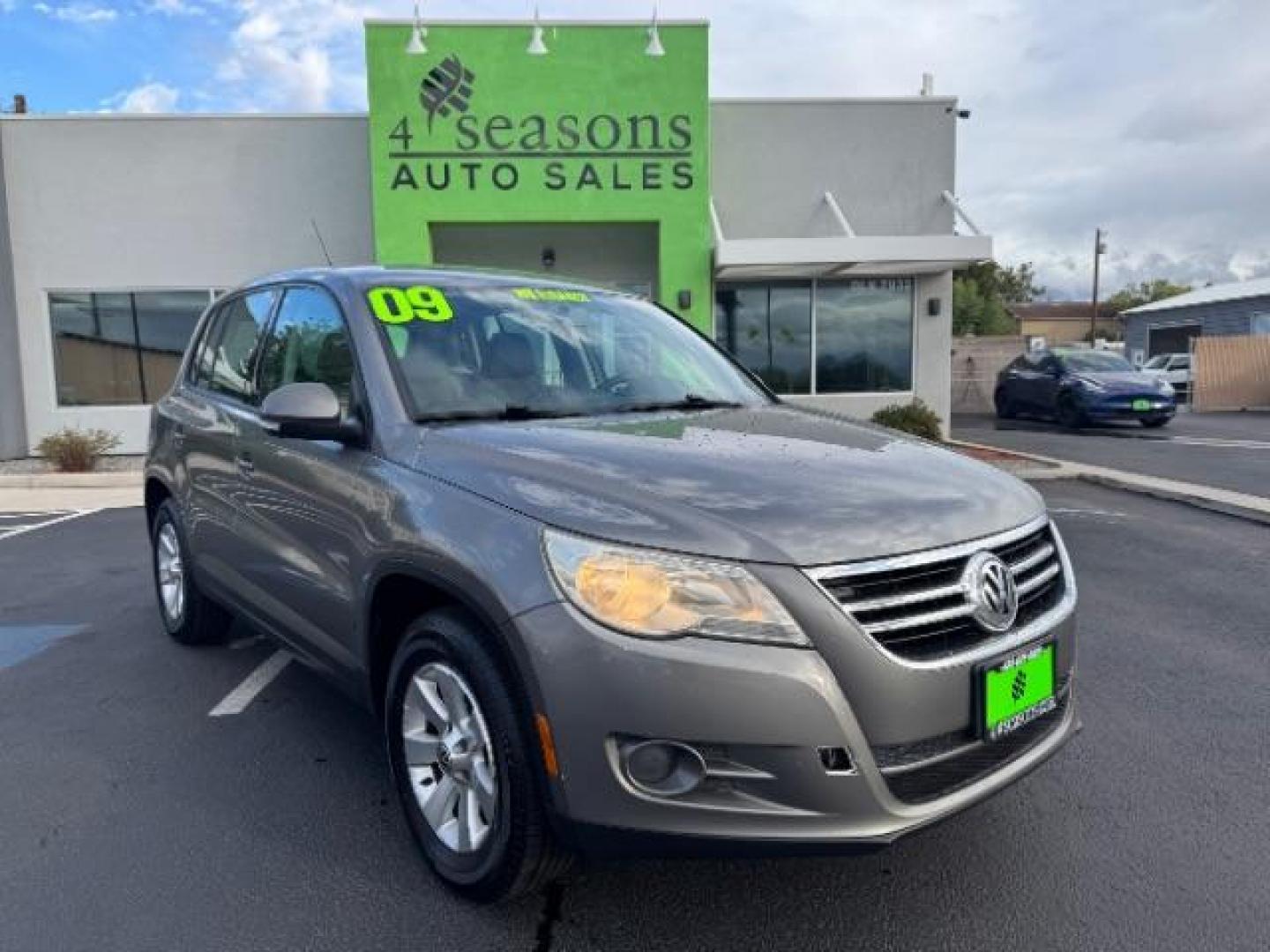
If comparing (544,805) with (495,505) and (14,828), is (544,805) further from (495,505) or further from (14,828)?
(14,828)

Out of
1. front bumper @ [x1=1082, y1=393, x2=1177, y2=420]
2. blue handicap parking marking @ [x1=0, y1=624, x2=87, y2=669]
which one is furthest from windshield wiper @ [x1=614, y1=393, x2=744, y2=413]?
front bumper @ [x1=1082, y1=393, x2=1177, y2=420]

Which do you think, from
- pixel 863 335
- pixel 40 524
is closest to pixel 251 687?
pixel 40 524

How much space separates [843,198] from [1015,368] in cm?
829

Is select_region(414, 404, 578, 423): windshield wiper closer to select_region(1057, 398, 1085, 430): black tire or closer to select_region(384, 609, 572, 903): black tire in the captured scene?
select_region(384, 609, 572, 903): black tire

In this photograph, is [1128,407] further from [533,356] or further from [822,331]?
[533,356]

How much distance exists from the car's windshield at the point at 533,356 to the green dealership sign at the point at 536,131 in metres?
10.2

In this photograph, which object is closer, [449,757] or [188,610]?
[449,757]

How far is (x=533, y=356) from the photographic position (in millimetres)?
A: 3385

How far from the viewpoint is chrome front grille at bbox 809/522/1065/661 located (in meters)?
2.17

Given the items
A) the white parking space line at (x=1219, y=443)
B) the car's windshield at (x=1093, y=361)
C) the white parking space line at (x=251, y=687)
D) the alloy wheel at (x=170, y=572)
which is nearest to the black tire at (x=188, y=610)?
the alloy wheel at (x=170, y=572)

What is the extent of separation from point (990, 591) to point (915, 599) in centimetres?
25

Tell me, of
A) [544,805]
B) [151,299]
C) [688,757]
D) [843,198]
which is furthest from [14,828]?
[843,198]

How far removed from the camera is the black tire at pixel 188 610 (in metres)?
4.67

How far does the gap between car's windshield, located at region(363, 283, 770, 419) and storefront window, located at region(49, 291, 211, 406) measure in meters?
12.6
